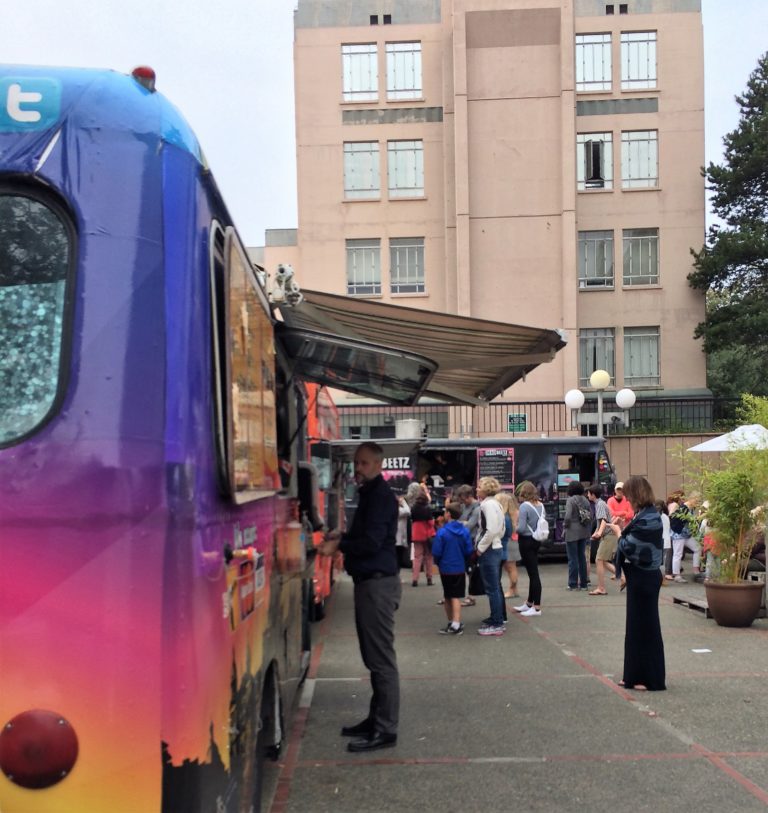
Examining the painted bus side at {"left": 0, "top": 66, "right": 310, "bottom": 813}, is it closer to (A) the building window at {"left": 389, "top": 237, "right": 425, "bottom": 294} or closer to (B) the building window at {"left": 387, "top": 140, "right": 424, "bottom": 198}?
(A) the building window at {"left": 389, "top": 237, "right": 425, "bottom": 294}

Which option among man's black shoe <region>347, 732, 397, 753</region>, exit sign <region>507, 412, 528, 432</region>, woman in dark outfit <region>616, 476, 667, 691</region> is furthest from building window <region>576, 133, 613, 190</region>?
man's black shoe <region>347, 732, 397, 753</region>

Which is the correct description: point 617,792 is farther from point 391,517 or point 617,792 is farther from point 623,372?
point 623,372

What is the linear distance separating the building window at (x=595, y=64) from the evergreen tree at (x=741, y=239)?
182 inches

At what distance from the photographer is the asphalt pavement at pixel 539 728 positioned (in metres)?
5.25

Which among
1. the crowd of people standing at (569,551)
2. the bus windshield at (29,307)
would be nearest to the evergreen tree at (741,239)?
the crowd of people standing at (569,551)

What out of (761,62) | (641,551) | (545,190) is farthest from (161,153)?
(761,62)

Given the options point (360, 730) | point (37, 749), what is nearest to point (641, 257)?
point (360, 730)

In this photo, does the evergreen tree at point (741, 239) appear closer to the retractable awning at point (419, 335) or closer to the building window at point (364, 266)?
the building window at point (364, 266)

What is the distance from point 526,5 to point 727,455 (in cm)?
2273

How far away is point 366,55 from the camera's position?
30.8 meters

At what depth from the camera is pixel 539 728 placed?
6559mm

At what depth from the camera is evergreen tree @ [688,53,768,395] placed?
29781mm

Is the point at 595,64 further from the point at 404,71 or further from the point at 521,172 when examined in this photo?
the point at 404,71

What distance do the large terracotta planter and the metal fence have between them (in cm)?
1662
